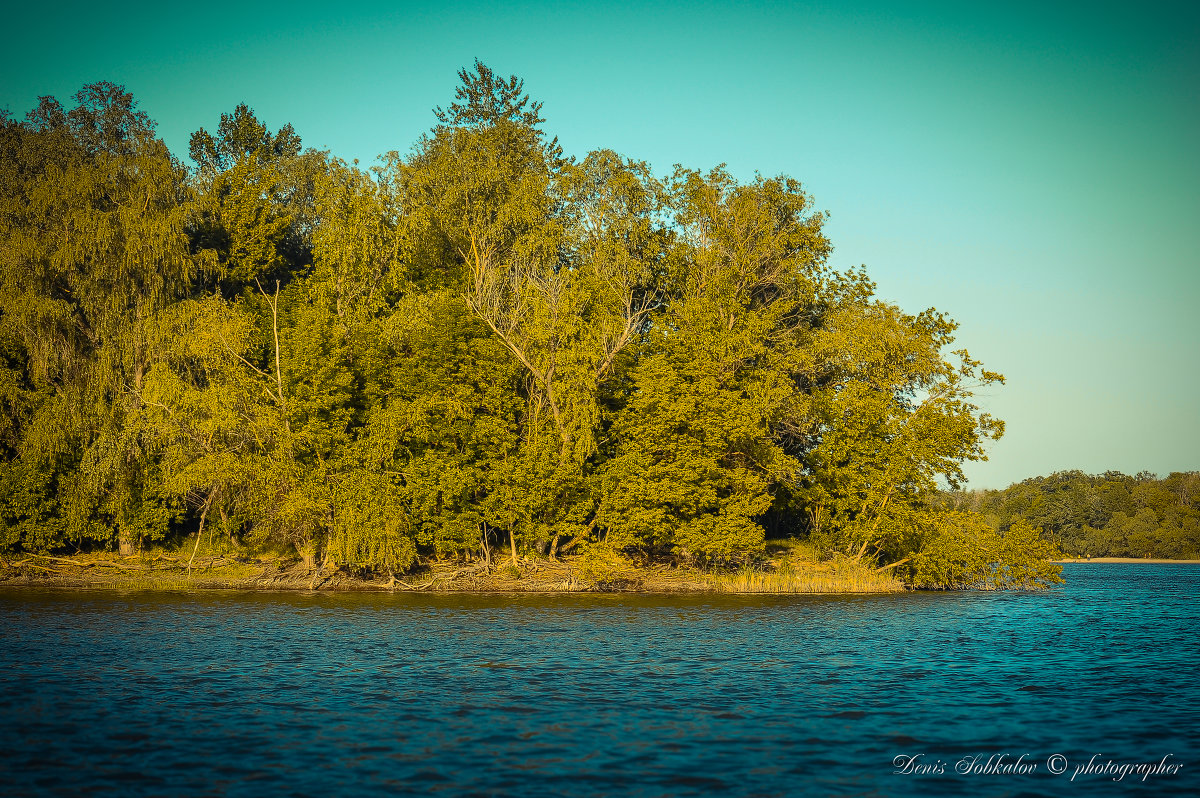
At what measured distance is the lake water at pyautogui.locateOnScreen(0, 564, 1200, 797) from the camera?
12648mm

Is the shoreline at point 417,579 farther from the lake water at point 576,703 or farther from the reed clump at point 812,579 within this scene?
the lake water at point 576,703

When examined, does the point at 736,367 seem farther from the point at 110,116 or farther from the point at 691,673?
the point at 110,116

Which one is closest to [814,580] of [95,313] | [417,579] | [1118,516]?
[417,579]

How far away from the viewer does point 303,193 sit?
64.1m

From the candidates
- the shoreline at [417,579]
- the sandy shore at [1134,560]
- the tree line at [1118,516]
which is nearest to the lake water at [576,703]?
the shoreline at [417,579]

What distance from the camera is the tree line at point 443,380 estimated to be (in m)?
41.0

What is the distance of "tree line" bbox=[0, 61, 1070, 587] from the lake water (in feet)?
35.0

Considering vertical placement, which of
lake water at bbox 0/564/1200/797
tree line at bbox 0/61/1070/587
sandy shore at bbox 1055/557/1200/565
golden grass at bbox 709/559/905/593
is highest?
tree line at bbox 0/61/1070/587

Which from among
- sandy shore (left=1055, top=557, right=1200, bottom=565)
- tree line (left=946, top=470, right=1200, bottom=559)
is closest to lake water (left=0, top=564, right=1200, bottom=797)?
tree line (left=946, top=470, right=1200, bottom=559)

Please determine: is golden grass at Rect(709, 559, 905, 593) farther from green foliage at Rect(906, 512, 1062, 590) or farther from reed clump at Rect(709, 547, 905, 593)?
green foliage at Rect(906, 512, 1062, 590)

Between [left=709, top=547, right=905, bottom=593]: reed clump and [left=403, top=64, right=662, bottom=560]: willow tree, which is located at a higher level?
[left=403, top=64, right=662, bottom=560]: willow tree

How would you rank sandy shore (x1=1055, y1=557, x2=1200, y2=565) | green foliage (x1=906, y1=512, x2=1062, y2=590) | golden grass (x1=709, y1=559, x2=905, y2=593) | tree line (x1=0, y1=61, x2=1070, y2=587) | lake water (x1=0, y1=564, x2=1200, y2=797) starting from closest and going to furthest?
1. lake water (x1=0, y1=564, x2=1200, y2=797)
2. tree line (x1=0, y1=61, x2=1070, y2=587)
3. golden grass (x1=709, y1=559, x2=905, y2=593)
4. green foliage (x1=906, y1=512, x2=1062, y2=590)
5. sandy shore (x1=1055, y1=557, x2=1200, y2=565)

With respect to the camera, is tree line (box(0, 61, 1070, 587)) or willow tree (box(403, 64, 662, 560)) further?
willow tree (box(403, 64, 662, 560))

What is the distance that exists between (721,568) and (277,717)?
32.4 m
